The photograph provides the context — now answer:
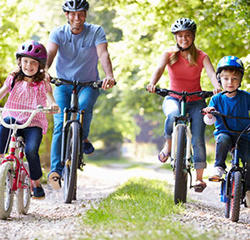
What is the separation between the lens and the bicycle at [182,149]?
566cm

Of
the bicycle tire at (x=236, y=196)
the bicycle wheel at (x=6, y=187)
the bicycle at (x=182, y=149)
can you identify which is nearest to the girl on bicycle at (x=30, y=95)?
the bicycle wheel at (x=6, y=187)

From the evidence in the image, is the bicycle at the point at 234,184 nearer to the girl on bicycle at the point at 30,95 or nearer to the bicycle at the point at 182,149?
the bicycle at the point at 182,149

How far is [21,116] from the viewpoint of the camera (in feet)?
18.5

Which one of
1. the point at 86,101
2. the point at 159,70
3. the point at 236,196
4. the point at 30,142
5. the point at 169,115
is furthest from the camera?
the point at 86,101

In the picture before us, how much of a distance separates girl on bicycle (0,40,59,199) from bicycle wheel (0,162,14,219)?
37cm

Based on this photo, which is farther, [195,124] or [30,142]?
[195,124]

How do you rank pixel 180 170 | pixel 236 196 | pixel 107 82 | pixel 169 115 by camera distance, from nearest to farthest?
pixel 236 196
pixel 180 170
pixel 169 115
pixel 107 82

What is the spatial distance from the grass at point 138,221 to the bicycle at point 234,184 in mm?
505

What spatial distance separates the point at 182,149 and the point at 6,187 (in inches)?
78.1

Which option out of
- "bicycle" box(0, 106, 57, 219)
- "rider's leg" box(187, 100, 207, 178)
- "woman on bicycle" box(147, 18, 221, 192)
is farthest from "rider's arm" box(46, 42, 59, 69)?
"rider's leg" box(187, 100, 207, 178)

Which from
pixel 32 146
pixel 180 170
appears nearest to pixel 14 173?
pixel 32 146

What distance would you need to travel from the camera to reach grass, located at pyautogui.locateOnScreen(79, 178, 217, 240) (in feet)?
12.3

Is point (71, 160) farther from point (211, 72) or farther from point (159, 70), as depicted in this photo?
point (211, 72)

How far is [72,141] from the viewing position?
616cm
